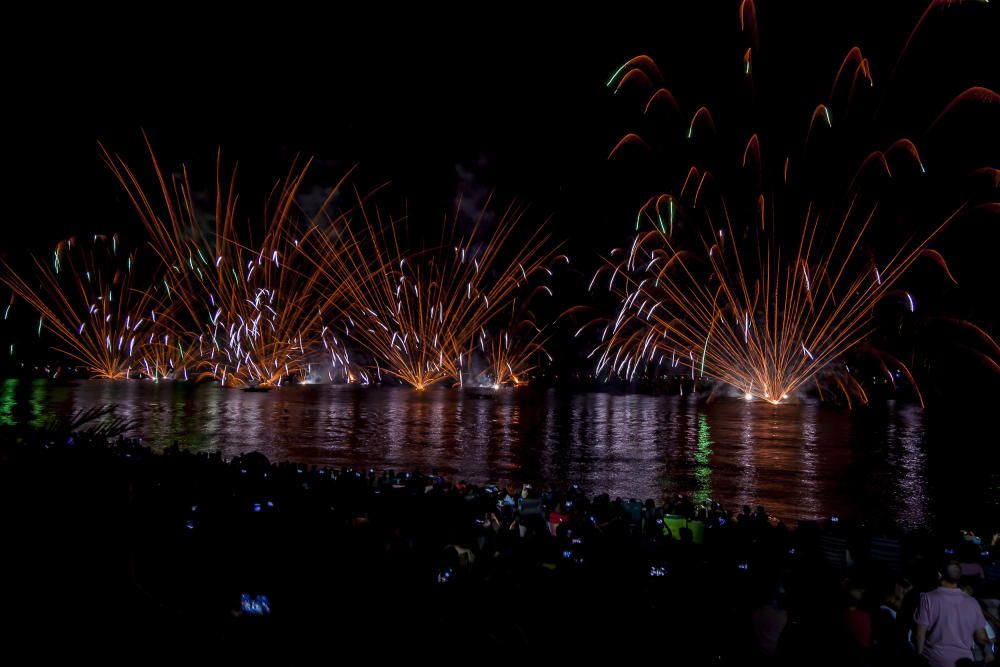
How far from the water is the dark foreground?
6.24 m

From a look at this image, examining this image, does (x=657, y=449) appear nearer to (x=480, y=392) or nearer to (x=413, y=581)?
(x=413, y=581)

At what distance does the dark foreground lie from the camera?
3.56 m

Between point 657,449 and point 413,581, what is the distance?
1649 centimetres

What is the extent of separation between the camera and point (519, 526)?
257 inches

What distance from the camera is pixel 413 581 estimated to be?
423 cm


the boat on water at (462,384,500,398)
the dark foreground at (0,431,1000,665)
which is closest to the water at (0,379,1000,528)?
the dark foreground at (0,431,1000,665)

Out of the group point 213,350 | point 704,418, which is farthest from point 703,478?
point 213,350

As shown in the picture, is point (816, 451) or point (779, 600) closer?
point (779, 600)

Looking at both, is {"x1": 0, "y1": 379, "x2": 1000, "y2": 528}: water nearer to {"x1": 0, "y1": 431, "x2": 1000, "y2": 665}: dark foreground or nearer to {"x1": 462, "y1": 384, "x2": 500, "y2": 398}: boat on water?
{"x1": 0, "y1": 431, "x2": 1000, "y2": 665}: dark foreground

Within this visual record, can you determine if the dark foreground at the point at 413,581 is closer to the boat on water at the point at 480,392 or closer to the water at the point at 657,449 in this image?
the water at the point at 657,449

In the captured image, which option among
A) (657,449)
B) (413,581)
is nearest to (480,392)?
(657,449)

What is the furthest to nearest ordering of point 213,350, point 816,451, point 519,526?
point 213,350 < point 816,451 < point 519,526

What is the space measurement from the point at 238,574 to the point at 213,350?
76.8 metres

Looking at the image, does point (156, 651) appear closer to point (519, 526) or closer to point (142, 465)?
point (519, 526)
